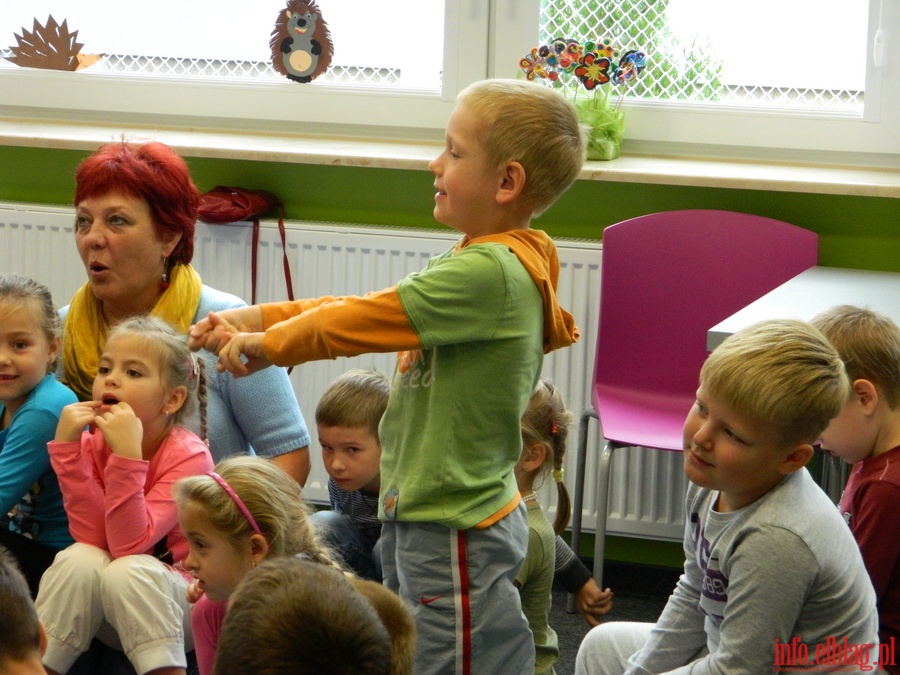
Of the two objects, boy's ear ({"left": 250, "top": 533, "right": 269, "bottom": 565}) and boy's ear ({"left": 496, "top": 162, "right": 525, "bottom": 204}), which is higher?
boy's ear ({"left": 496, "top": 162, "right": 525, "bottom": 204})

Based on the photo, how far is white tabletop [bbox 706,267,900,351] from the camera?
207cm

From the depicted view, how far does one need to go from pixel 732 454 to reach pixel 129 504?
985 mm

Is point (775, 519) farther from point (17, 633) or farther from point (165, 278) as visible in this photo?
point (165, 278)

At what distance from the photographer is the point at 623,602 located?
3.02m

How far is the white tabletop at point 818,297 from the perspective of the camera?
6.81ft

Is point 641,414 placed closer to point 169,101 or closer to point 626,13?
point 626,13

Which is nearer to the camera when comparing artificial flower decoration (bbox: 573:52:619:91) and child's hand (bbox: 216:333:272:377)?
child's hand (bbox: 216:333:272:377)

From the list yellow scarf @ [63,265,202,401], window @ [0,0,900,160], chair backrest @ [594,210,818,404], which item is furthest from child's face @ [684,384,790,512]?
window @ [0,0,900,160]

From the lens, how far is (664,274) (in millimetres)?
2936

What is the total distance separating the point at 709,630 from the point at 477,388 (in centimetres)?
46

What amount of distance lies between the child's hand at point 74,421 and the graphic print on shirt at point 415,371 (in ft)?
1.87

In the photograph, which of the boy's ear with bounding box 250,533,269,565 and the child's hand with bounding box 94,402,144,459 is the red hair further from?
the boy's ear with bounding box 250,533,269,565

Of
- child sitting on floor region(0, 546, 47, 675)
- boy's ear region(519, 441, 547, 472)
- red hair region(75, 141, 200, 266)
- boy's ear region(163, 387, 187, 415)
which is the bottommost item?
boy's ear region(519, 441, 547, 472)

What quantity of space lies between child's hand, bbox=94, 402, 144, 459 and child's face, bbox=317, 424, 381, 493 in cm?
39
